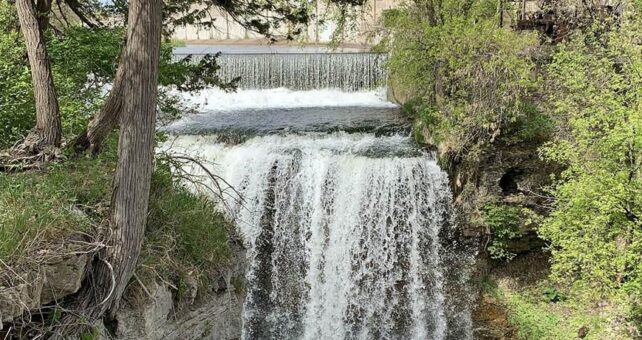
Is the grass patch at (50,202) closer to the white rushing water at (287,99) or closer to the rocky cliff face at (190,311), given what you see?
the rocky cliff face at (190,311)

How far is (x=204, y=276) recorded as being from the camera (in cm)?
541

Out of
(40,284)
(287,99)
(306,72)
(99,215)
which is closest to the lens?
(40,284)

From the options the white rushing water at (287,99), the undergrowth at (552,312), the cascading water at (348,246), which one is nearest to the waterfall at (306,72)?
the white rushing water at (287,99)

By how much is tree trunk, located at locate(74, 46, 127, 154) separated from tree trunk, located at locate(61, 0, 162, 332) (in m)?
0.48

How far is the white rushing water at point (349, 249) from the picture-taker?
30.4ft

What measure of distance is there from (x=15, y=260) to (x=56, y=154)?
5.69ft

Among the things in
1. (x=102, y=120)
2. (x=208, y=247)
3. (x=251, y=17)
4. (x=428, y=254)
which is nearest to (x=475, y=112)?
(x=428, y=254)

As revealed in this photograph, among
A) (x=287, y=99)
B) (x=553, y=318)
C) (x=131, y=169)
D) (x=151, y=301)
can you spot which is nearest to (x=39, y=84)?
(x=131, y=169)

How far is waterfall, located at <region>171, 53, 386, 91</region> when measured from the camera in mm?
16875

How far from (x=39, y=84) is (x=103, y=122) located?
75 centimetres

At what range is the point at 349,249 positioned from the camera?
377 inches

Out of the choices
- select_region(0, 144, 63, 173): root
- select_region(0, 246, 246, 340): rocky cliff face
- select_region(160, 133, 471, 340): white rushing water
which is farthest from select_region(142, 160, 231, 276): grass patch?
select_region(160, 133, 471, 340): white rushing water

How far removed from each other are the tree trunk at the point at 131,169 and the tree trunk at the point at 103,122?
1.56 feet

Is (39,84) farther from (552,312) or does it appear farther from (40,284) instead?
(552,312)
